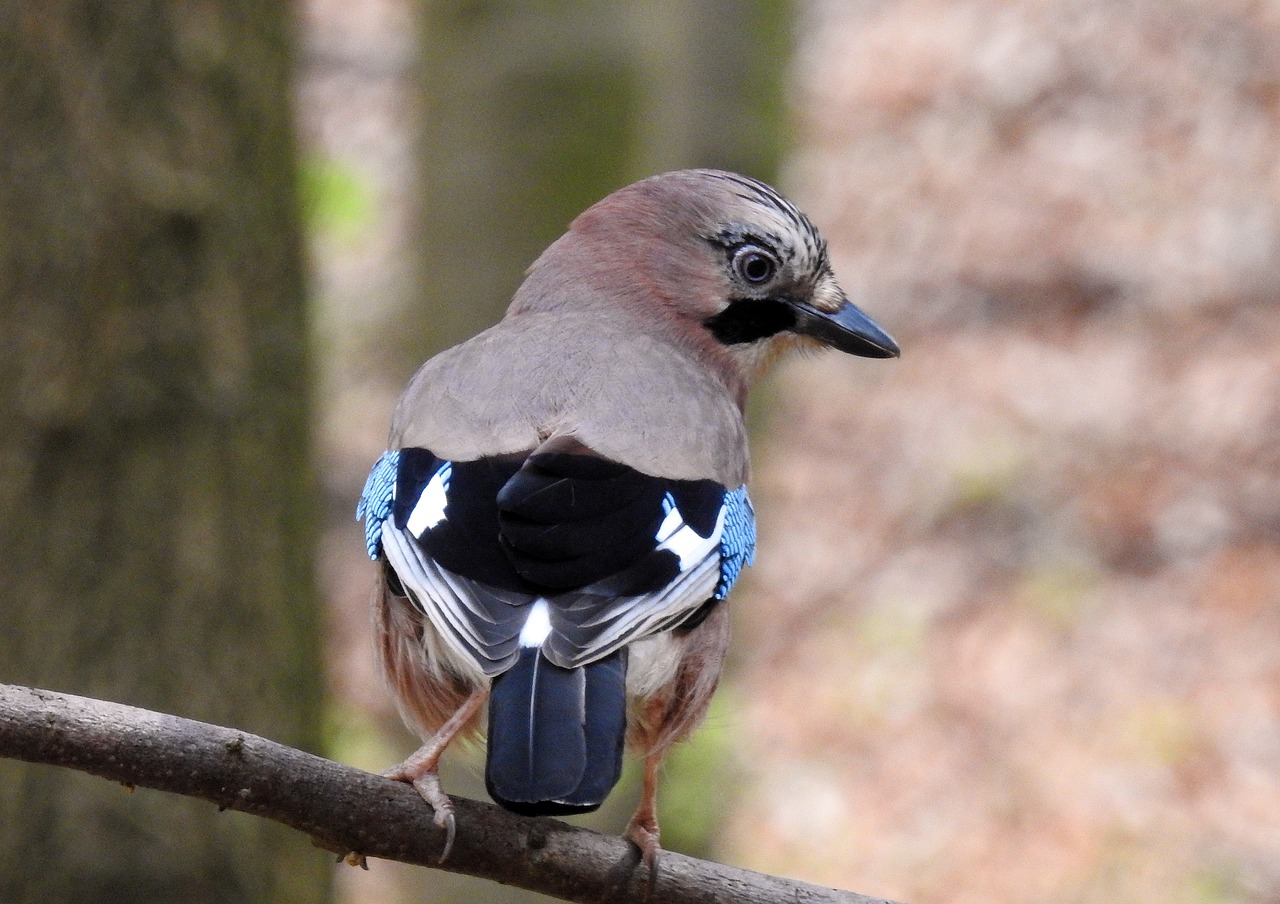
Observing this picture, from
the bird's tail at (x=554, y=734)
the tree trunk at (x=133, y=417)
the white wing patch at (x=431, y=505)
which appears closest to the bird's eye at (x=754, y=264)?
the white wing patch at (x=431, y=505)

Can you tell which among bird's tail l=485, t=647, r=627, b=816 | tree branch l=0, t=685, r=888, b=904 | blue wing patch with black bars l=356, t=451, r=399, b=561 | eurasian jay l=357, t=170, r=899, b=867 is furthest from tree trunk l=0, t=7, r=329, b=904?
bird's tail l=485, t=647, r=627, b=816

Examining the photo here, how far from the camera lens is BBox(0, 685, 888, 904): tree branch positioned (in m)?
2.48

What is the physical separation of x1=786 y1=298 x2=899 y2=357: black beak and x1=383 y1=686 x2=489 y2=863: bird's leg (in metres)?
Answer: 1.48

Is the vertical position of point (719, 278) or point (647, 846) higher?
point (719, 278)

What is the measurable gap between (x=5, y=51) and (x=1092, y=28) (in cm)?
953

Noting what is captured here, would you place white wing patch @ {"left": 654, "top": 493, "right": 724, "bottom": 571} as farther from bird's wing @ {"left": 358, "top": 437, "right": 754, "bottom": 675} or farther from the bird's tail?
the bird's tail

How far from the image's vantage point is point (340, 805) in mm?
2650

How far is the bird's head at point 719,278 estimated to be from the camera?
13.8 ft

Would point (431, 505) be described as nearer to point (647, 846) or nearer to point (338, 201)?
point (647, 846)

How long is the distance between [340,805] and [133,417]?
2144 mm

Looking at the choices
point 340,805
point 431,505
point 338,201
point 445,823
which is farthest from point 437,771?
point 338,201

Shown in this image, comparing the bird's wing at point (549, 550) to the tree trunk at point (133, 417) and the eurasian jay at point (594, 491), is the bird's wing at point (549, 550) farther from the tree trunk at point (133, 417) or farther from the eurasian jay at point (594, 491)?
the tree trunk at point (133, 417)

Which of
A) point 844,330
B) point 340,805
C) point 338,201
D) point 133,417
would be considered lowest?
point 338,201

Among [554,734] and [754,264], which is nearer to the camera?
[554,734]
